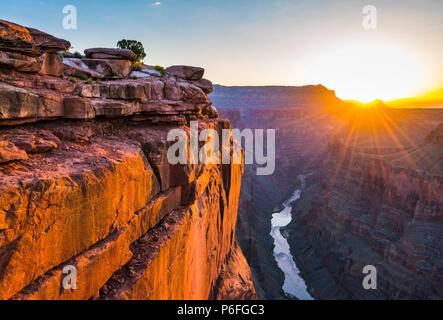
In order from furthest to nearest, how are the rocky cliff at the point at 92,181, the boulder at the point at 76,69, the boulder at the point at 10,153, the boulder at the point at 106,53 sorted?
1. the boulder at the point at 106,53
2. the boulder at the point at 76,69
3. the boulder at the point at 10,153
4. the rocky cliff at the point at 92,181

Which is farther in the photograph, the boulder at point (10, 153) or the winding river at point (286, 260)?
the winding river at point (286, 260)

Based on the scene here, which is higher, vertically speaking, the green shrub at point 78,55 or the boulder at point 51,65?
the green shrub at point 78,55

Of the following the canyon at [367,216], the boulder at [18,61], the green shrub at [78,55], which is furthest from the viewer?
the canyon at [367,216]

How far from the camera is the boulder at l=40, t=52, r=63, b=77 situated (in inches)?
348

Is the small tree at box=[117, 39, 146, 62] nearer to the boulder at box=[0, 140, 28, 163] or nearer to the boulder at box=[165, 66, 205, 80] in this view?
the boulder at box=[165, 66, 205, 80]

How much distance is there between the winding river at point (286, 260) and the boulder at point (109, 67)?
37.4m

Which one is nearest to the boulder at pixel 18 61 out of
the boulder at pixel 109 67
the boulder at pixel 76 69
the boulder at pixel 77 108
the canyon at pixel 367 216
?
the boulder at pixel 77 108

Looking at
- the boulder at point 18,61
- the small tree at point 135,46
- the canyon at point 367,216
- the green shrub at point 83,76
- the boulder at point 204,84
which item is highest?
the small tree at point 135,46

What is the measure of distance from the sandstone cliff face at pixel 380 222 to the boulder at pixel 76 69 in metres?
40.7

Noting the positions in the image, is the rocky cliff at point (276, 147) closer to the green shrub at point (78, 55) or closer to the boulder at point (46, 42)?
the green shrub at point (78, 55)

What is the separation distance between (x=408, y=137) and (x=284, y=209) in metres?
32.8

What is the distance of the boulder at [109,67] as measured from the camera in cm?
1181

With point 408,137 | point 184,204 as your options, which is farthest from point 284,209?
point 184,204

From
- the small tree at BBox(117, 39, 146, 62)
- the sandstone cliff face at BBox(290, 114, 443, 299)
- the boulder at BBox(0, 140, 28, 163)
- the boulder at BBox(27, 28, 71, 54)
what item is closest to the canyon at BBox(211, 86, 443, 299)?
the sandstone cliff face at BBox(290, 114, 443, 299)
